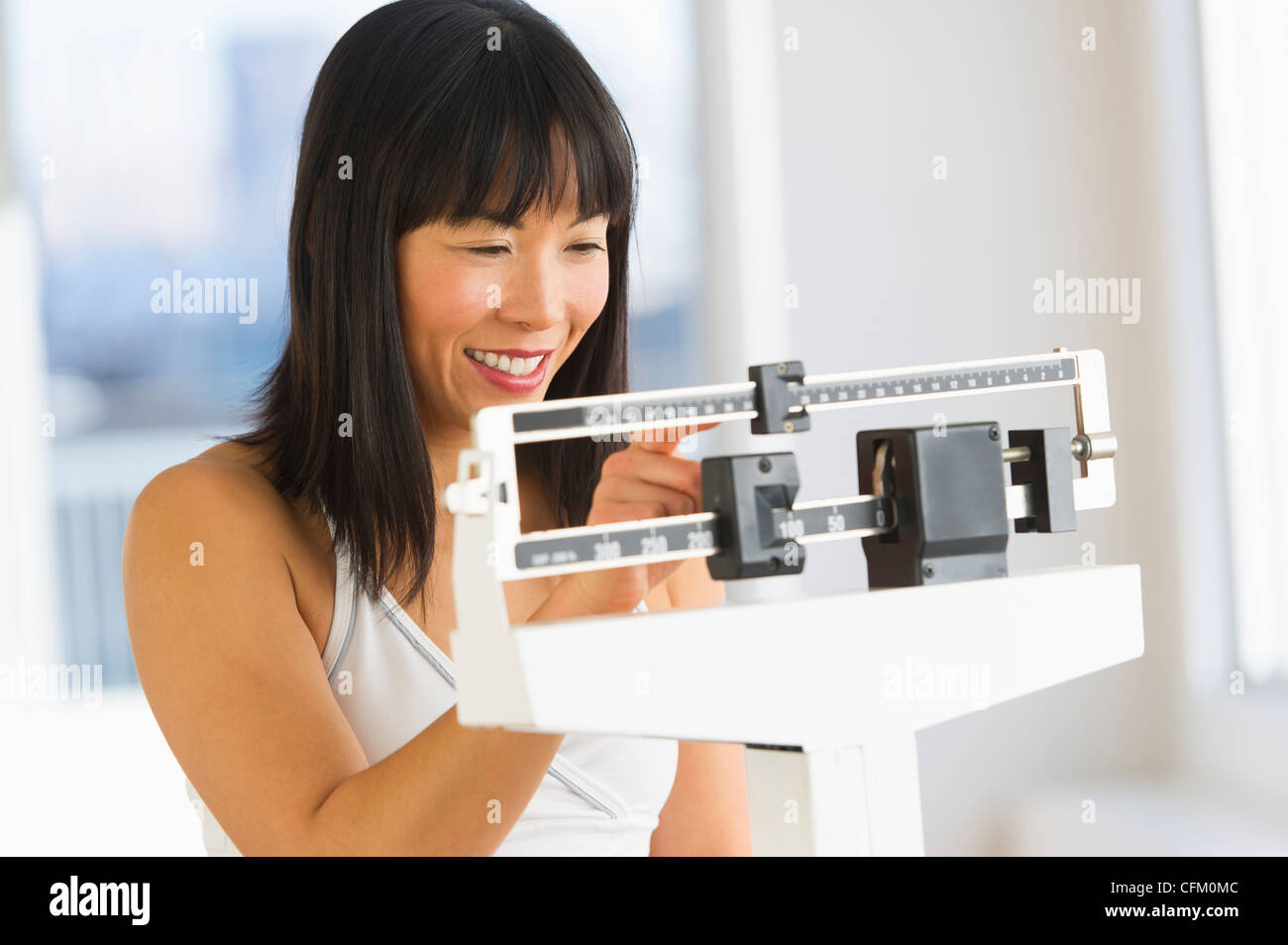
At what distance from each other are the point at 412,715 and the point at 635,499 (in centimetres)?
43

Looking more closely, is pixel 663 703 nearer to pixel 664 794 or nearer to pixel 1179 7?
pixel 664 794

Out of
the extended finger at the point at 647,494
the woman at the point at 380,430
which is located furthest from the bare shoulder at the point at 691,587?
the extended finger at the point at 647,494

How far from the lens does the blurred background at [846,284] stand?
7.22 feet

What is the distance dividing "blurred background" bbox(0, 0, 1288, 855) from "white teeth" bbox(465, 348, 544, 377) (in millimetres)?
826

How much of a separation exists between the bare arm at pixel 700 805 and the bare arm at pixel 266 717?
1.52 feet

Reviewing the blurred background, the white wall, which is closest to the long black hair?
the blurred background

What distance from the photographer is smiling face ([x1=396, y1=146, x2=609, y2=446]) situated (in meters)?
1.10

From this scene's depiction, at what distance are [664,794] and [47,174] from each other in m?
2.27

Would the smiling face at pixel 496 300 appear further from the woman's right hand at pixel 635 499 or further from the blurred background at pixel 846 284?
the blurred background at pixel 846 284

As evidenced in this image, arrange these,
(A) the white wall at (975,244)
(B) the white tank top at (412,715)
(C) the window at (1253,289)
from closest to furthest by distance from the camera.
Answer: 1. (B) the white tank top at (412,715)
2. (C) the window at (1253,289)
3. (A) the white wall at (975,244)

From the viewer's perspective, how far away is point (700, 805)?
1.38 meters

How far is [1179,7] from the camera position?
2223mm

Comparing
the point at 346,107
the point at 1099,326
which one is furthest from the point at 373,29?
the point at 1099,326

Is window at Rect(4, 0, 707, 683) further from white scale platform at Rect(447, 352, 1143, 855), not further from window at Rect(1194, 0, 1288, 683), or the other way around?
white scale platform at Rect(447, 352, 1143, 855)
